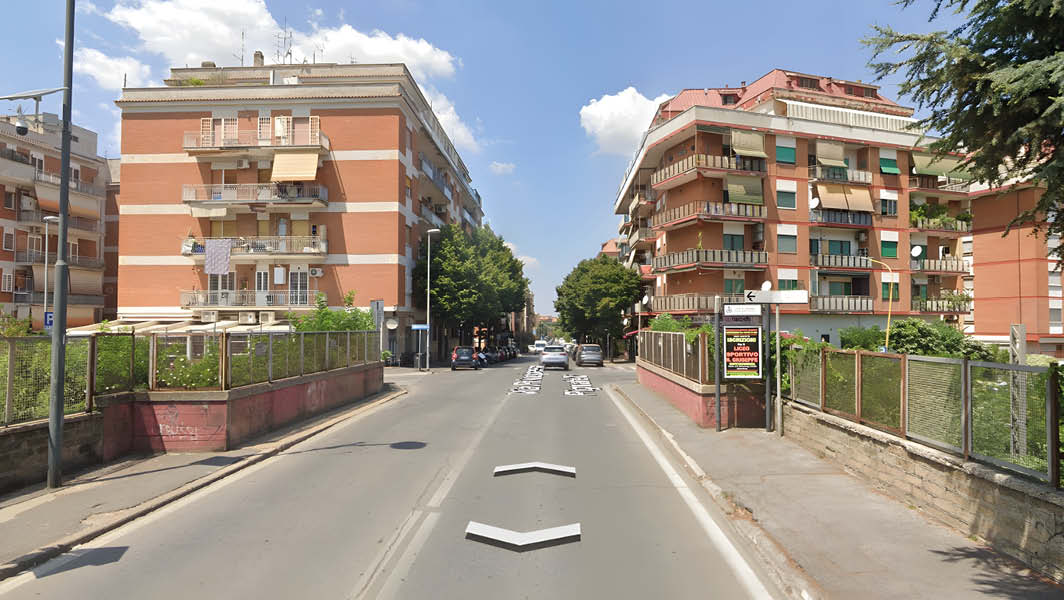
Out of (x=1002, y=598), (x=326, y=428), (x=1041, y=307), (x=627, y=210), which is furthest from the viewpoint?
(x=627, y=210)

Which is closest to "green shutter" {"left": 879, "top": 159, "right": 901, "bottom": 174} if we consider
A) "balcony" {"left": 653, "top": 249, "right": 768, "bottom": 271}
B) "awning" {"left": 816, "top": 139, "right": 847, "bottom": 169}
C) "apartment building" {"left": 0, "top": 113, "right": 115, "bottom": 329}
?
"awning" {"left": 816, "top": 139, "right": 847, "bottom": 169}

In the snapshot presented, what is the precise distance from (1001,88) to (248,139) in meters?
40.6

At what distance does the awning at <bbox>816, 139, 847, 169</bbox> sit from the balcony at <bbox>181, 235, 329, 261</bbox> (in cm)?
3185

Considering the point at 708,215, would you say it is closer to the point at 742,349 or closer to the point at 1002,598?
the point at 742,349

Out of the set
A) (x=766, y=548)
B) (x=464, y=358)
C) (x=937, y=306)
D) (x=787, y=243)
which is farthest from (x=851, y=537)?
(x=937, y=306)

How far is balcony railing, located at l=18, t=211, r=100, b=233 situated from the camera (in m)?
39.2

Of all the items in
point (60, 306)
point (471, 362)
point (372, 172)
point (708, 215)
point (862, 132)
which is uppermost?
point (862, 132)

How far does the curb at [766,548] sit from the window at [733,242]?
30888 millimetres

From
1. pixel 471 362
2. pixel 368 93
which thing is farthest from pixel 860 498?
pixel 368 93

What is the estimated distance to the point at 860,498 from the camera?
729cm

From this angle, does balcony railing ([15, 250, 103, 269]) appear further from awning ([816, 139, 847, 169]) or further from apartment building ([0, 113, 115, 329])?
awning ([816, 139, 847, 169])

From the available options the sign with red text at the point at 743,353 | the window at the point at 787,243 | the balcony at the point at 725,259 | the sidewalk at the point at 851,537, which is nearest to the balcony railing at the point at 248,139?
the balcony at the point at 725,259

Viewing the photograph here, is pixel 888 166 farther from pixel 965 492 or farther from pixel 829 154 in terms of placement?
pixel 965 492

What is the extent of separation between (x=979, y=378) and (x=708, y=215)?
31956 mm
